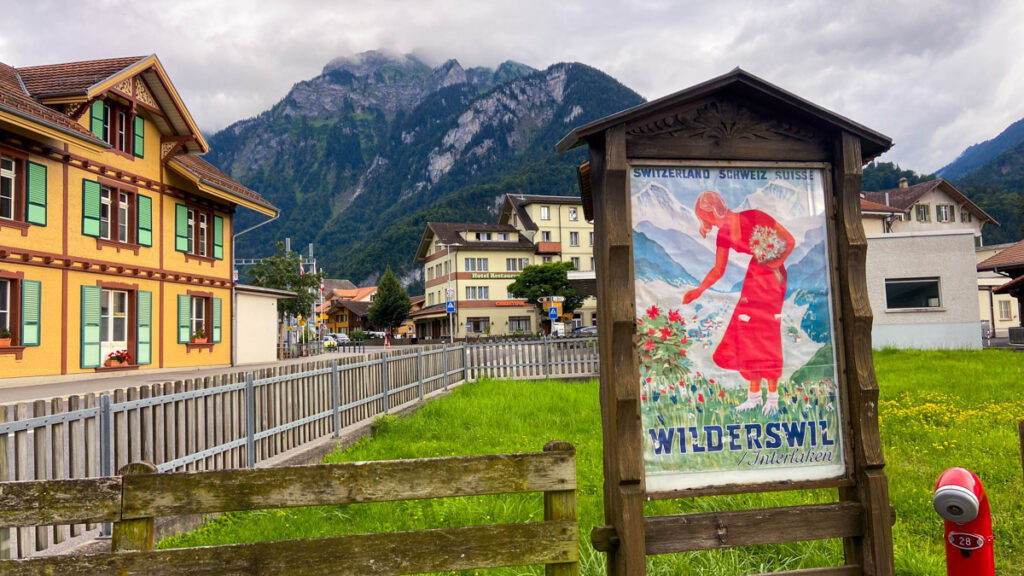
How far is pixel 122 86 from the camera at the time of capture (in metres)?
19.5

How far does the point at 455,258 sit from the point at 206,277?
39835 millimetres

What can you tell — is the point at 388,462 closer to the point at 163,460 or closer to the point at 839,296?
the point at 839,296

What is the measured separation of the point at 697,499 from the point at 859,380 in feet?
8.94

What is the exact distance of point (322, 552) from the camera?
9.82ft

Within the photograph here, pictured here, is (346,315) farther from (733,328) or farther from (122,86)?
(733,328)

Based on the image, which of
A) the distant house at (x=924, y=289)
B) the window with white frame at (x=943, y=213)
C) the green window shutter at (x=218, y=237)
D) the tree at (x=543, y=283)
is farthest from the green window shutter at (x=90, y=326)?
the window with white frame at (x=943, y=213)

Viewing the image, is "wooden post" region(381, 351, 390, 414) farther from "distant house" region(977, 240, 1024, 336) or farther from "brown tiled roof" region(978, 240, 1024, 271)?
"brown tiled roof" region(978, 240, 1024, 271)

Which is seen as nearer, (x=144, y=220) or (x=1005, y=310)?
(x=144, y=220)

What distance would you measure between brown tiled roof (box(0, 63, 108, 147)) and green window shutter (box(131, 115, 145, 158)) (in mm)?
3343

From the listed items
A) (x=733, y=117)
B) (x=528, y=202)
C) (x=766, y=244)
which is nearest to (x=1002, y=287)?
(x=766, y=244)

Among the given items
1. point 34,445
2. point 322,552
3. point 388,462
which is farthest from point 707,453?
point 34,445

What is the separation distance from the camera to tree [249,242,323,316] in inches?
1726

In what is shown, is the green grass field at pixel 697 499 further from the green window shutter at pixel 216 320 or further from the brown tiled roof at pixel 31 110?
the green window shutter at pixel 216 320

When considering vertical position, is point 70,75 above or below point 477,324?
above
